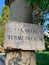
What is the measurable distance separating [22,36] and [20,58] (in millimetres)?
309

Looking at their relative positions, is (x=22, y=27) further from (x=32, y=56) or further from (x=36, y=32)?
(x=32, y=56)

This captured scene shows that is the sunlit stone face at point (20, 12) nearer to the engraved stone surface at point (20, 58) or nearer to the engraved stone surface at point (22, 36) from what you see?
the engraved stone surface at point (22, 36)

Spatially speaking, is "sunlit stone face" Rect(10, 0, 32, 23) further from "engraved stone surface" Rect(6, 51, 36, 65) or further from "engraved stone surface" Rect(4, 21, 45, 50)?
"engraved stone surface" Rect(6, 51, 36, 65)

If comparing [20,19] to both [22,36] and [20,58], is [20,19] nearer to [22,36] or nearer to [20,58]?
[22,36]

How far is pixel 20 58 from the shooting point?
305cm

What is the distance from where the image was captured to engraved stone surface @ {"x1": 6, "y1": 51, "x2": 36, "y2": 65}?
3.03m

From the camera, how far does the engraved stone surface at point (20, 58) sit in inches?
119

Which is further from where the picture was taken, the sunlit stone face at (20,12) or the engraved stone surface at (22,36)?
the sunlit stone face at (20,12)

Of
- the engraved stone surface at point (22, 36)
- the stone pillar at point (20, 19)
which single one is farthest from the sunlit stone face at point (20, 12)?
the engraved stone surface at point (22, 36)

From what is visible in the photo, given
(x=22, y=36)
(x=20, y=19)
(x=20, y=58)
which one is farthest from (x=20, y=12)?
(x=20, y=58)

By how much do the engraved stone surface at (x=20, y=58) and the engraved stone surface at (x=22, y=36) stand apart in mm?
106

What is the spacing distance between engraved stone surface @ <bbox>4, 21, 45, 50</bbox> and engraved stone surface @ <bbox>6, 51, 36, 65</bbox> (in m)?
0.11

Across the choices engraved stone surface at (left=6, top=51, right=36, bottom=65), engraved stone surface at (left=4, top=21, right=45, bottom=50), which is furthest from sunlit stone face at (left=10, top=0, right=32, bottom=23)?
engraved stone surface at (left=6, top=51, right=36, bottom=65)

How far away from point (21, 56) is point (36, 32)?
402 millimetres
